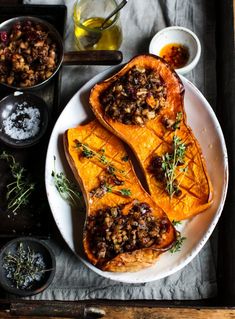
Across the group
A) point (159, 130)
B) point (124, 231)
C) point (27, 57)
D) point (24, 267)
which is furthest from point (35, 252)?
point (27, 57)

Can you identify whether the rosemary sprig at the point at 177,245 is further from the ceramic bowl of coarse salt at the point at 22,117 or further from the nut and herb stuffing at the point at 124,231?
the ceramic bowl of coarse salt at the point at 22,117

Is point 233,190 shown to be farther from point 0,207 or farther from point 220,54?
point 0,207

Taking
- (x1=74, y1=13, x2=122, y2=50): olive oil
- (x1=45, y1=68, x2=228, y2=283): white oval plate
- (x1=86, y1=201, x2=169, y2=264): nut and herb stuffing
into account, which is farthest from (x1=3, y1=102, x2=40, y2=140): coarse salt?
(x1=86, y1=201, x2=169, y2=264): nut and herb stuffing

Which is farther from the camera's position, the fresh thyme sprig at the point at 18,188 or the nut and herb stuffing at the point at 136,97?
the fresh thyme sprig at the point at 18,188

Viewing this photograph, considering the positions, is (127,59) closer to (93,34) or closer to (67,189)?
(93,34)

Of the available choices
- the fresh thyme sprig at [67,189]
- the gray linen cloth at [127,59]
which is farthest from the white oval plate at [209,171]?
the gray linen cloth at [127,59]

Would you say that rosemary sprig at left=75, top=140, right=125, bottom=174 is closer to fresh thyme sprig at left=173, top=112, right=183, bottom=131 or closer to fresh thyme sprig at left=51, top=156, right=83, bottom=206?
fresh thyme sprig at left=51, top=156, right=83, bottom=206

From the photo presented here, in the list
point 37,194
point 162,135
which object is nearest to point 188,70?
point 162,135
